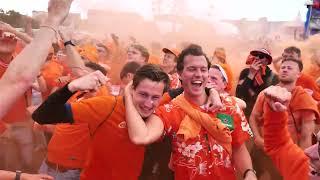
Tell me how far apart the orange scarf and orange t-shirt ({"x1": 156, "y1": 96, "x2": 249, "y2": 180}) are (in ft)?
0.12

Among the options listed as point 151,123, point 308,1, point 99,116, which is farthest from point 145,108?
point 308,1

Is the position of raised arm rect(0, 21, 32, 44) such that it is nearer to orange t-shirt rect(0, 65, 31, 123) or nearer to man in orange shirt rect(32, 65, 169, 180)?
orange t-shirt rect(0, 65, 31, 123)

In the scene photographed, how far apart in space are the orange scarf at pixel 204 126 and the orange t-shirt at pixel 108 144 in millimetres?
332

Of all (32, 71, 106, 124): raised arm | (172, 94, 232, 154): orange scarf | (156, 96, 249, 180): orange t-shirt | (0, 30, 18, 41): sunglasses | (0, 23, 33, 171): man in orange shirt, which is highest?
(0, 30, 18, 41): sunglasses

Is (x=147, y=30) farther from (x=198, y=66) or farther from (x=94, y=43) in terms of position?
(x=198, y=66)

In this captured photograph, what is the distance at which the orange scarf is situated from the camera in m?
2.83

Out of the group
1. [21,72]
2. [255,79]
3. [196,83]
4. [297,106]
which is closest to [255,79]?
[255,79]

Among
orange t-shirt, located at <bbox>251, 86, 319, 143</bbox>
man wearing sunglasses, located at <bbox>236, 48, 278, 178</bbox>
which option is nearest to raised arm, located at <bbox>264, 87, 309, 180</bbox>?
orange t-shirt, located at <bbox>251, 86, 319, 143</bbox>

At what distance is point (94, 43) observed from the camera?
6.63 m

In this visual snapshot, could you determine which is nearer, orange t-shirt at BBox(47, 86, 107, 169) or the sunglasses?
orange t-shirt at BBox(47, 86, 107, 169)

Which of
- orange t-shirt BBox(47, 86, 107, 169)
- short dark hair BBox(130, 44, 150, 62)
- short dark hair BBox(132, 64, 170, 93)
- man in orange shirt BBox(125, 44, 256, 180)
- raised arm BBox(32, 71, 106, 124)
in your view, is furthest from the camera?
short dark hair BBox(130, 44, 150, 62)

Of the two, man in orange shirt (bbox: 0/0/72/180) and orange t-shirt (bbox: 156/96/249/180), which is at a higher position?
man in orange shirt (bbox: 0/0/72/180)

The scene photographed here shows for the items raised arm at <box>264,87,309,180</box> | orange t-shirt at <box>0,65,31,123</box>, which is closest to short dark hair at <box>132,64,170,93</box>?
raised arm at <box>264,87,309,180</box>

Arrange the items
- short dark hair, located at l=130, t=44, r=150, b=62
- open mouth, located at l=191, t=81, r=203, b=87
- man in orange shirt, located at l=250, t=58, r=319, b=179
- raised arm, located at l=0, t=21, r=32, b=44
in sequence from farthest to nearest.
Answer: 1. short dark hair, located at l=130, t=44, r=150, b=62
2. raised arm, located at l=0, t=21, r=32, b=44
3. man in orange shirt, located at l=250, t=58, r=319, b=179
4. open mouth, located at l=191, t=81, r=203, b=87
